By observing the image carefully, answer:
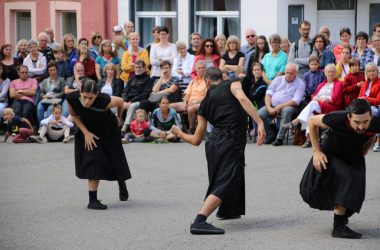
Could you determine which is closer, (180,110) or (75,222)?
(75,222)

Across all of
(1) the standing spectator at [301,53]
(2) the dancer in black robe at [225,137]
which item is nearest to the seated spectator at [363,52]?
(1) the standing spectator at [301,53]

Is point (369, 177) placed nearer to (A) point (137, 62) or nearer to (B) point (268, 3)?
(A) point (137, 62)

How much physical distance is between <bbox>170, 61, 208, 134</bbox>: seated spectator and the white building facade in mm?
4855

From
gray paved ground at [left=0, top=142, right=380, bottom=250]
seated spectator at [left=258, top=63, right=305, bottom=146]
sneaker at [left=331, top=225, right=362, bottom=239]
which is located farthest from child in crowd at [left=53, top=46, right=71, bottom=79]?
sneaker at [left=331, top=225, right=362, bottom=239]

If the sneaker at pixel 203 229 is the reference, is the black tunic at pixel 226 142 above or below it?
above

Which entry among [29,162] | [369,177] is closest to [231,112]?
[369,177]

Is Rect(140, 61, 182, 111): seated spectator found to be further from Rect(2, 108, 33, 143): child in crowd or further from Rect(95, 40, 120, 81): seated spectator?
Rect(2, 108, 33, 143): child in crowd

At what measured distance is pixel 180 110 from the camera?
749 inches

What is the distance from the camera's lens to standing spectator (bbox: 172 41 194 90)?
63.8 feet

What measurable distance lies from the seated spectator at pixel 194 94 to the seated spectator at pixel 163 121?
24 cm

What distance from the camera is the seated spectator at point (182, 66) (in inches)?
765

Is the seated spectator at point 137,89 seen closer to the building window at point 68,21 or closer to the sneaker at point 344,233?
the building window at point 68,21

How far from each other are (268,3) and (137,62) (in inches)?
195

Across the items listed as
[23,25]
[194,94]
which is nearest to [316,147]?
[194,94]
